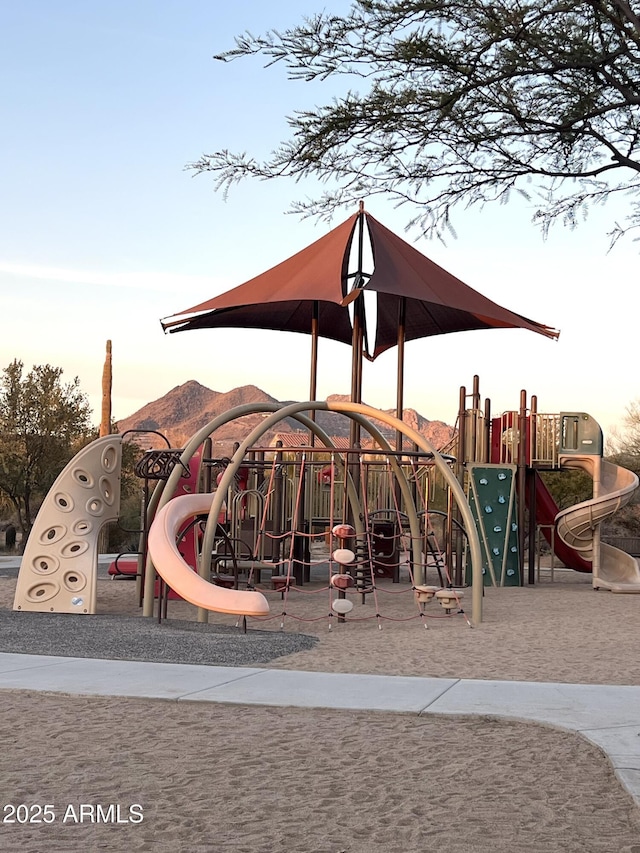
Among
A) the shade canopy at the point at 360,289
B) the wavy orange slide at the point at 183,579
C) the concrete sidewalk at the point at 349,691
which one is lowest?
the concrete sidewalk at the point at 349,691

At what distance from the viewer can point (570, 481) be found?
3891 cm

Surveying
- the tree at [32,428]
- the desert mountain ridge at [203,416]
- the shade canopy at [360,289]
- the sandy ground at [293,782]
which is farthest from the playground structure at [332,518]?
the desert mountain ridge at [203,416]

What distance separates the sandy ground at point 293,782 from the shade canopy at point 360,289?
1093 centimetres

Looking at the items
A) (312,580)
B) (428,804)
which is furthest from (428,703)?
(312,580)

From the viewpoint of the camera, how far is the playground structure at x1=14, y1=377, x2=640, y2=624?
42.7 ft

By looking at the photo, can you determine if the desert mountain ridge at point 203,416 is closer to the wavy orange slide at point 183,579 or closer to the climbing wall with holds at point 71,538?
the climbing wall with holds at point 71,538

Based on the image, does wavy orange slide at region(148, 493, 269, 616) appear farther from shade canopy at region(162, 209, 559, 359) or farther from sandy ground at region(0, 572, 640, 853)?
shade canopy at region(162, 209, 559, 359)

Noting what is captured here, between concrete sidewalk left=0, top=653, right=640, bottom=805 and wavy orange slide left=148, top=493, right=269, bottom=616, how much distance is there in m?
1.77

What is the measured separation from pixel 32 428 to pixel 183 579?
22.4m

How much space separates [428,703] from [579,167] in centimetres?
995

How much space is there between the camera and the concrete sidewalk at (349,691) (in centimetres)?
701

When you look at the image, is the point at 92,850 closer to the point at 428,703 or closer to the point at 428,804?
Result: the point at 428,804

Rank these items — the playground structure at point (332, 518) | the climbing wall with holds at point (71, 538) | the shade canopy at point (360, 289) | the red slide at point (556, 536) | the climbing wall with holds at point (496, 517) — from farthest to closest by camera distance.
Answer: the red slide at point (556, 536) → the climbing wall with holds at point (496, 517) → the shade canopy at point (360, 289) → the climbing wall with holds at point (71, 538) → the playground structure at point (332, 518)

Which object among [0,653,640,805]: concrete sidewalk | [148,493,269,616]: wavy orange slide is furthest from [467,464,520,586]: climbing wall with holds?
[0,653,640,805]: concrete sidewalk
